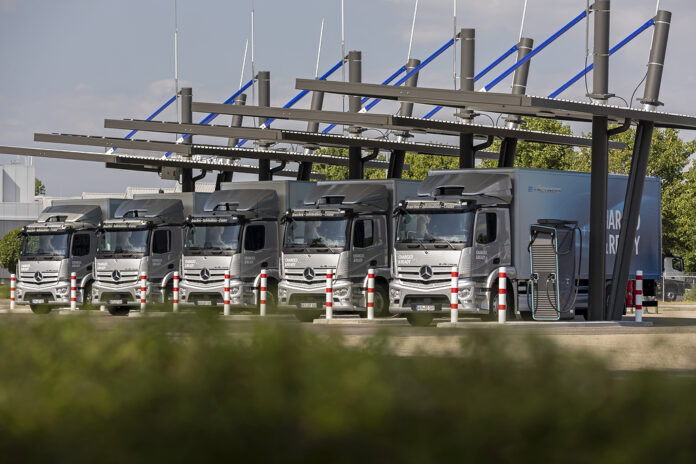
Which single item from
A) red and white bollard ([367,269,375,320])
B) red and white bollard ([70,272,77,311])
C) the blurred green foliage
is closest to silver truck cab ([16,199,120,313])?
red and white bollard ([70,272,77,311])

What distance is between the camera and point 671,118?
983 inches

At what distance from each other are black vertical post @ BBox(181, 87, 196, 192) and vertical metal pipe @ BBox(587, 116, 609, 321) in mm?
17424

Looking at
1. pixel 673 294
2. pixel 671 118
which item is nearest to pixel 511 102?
pixel 671 118

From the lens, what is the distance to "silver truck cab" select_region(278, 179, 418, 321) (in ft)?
85.8

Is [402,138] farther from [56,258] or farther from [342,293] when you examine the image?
[56,258]

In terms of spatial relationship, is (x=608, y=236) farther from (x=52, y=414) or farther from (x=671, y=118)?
(x=52, y=414)

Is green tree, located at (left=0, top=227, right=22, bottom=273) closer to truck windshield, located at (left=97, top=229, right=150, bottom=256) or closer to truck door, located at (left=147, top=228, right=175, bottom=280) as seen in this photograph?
truck windshield, located at (left=97, top=229, right=150, bottom=256)

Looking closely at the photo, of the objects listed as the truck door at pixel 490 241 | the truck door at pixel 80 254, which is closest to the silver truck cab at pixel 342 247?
the truck door at pixel 490 241

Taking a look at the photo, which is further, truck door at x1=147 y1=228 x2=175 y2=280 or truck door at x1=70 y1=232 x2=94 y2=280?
truck door at x1=70 y1=232 x2=94 y2=280

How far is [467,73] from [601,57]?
5893 millimetres

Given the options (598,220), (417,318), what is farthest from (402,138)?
(598,220)

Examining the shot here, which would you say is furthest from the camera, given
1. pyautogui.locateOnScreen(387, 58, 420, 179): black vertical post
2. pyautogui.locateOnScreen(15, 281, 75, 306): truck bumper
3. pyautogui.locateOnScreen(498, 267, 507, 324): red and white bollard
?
pyautogui.locateOnScreen(387, 58, 420, 179): black vertical post

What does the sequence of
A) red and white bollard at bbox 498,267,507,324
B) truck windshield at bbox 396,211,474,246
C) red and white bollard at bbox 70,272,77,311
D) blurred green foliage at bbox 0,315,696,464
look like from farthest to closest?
red and white bollard at bbox 70,272,77,311 < truck windshield at bbox 396,211,474,246 < red and white bollard at bbox 498,267,507,324 < blurred green foliage at bbox 0,315,696,464

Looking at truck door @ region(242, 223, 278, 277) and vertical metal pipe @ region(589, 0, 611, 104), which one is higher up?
vertical metal pipe @ region(589, 0, 611, 104)
